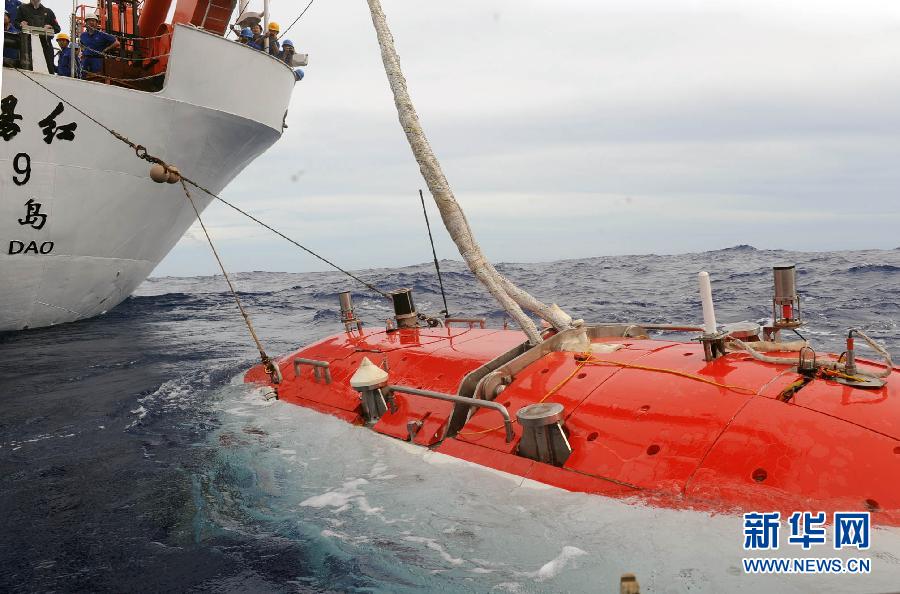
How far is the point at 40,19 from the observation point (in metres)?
15.9

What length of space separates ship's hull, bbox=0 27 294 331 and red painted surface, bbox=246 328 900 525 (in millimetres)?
12445

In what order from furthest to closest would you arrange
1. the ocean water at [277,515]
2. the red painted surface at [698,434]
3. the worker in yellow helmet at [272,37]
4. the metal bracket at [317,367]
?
the worker in yellow helmet at [272,37]
the metal bracket at [317,367]
the red painted surface at [698,434]
the ocean water at [277,515]

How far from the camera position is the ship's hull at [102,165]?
1552 cm

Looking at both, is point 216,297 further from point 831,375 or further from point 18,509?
point 831,375

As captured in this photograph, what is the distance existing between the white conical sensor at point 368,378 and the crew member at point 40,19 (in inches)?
515

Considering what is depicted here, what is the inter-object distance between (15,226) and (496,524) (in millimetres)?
15433

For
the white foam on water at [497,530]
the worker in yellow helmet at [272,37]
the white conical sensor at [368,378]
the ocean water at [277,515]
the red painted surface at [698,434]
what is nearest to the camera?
the white foam on water at [497,530]

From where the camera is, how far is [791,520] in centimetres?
492

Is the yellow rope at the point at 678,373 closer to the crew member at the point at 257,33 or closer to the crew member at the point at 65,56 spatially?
the crew member at the point at 257,33

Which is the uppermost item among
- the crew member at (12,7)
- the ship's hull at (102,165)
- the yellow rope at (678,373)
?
the crew member at (12,7)

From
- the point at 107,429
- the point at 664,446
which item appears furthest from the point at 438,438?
the point at 107,429

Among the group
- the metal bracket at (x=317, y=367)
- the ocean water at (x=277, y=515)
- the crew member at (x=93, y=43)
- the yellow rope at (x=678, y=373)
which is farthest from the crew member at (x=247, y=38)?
the yellow rope at (x=678, y=373)

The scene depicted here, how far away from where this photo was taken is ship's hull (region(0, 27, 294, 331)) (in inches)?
611

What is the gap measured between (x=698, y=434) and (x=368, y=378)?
4.10 metres
